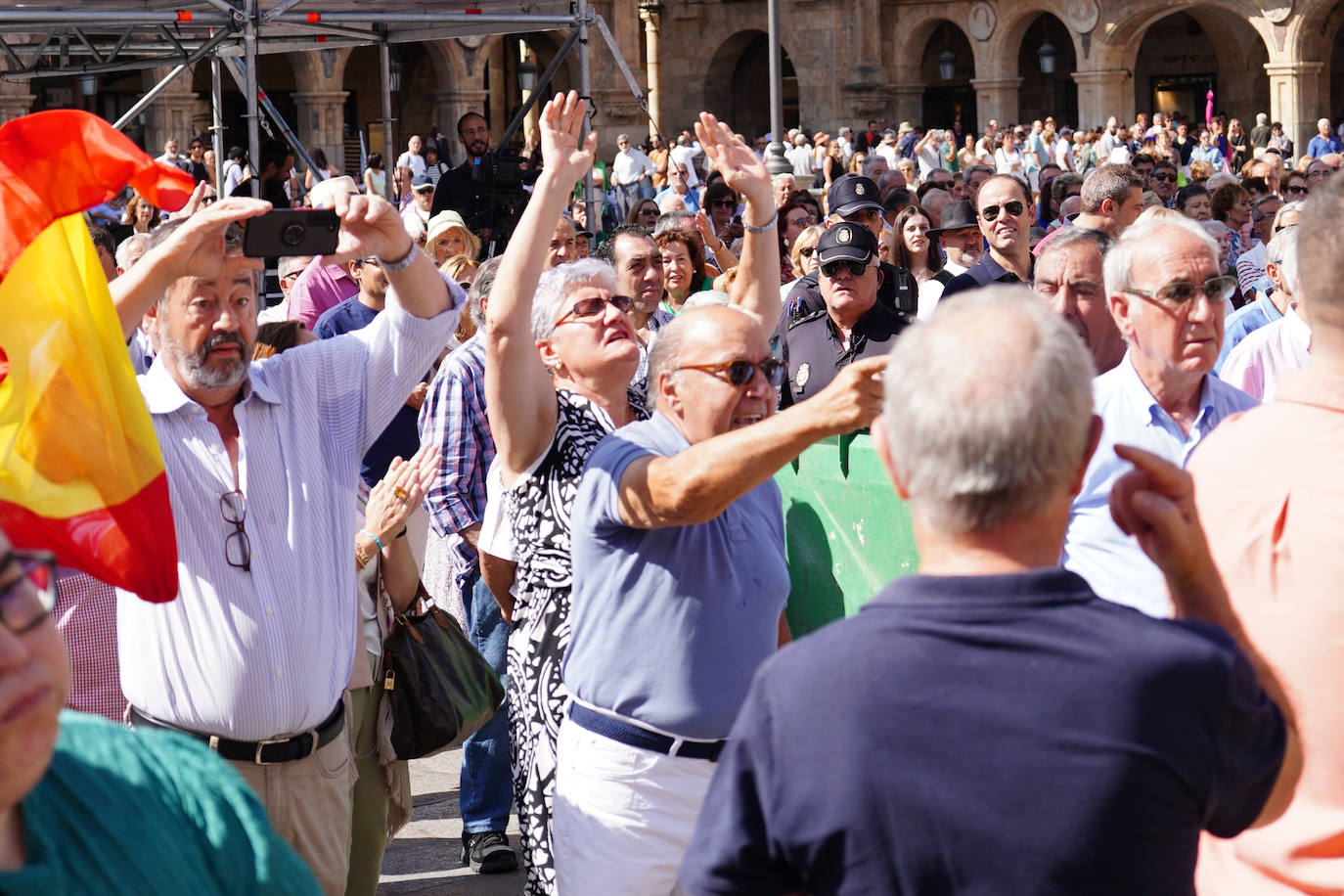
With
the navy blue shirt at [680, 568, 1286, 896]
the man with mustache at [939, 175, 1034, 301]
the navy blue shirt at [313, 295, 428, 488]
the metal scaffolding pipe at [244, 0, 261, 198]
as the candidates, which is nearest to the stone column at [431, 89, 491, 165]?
the metal scaffolding pipe at [244, 0, 261, 198]

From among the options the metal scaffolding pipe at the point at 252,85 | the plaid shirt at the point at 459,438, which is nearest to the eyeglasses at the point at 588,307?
the plaid shirt at the point at 459,438

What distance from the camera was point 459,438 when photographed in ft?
16.5

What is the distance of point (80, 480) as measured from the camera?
10.7 ft

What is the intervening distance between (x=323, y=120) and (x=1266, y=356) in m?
28.8

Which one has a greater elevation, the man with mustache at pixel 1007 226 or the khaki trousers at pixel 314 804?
the man with mustache at pixel 1007 226

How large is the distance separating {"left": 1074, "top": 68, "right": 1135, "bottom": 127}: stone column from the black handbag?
31616mm

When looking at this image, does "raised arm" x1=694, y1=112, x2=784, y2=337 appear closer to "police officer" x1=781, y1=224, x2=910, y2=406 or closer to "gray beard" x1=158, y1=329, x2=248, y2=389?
"gray beard" x1=158, y1=329, x2=248, y2=389

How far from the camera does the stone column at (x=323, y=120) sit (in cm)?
3175

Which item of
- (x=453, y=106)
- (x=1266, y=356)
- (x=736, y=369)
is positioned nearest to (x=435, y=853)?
(x=736, y=369)

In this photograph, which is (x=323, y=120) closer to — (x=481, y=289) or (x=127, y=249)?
(x=127, y=249)

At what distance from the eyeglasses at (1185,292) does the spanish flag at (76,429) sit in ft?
6.36

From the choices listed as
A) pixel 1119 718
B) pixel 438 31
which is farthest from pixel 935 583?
pixel 438 31

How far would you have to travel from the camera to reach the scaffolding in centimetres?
1006

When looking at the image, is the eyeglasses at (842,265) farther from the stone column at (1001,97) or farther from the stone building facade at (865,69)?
the stone column at (1001,97)
